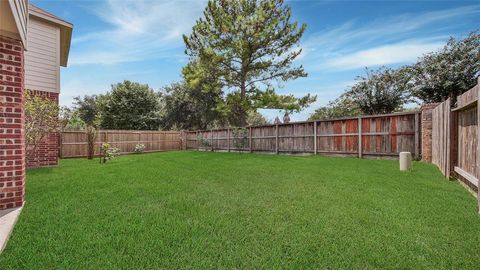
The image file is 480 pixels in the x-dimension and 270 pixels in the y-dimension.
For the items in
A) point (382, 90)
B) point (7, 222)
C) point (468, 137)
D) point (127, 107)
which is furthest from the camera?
point (127, 107)

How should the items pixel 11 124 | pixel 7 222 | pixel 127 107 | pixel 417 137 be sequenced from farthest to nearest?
pixel 127 107 → pixel 417 137 → pixel 11 124 → pixel 7 222

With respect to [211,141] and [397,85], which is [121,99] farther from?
[397,85]

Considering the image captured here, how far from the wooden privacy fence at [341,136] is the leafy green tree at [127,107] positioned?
593 inches

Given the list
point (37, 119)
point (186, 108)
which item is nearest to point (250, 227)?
point (37, 119)

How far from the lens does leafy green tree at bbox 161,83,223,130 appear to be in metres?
27.0

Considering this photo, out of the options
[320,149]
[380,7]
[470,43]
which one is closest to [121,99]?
[320,149]

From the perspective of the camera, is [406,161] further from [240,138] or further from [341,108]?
[341,108]

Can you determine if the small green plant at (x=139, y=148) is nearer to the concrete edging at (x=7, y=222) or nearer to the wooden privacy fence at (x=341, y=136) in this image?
the wooden privacy fence at (x=341, y=136)

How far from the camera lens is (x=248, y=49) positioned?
53.8ft

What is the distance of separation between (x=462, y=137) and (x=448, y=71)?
1426 cm

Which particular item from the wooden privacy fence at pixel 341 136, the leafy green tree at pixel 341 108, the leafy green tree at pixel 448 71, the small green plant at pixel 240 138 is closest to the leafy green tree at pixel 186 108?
the leafy green tree at pixel 341 108

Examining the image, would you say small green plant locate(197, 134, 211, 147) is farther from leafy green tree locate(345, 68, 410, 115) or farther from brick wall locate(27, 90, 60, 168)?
leafy green tree locate(345, 68, 410, 115)

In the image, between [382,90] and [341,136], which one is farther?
[382,90]

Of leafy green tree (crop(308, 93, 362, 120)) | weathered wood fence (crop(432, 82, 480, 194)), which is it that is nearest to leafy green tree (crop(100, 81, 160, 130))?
leafy green tree (crop(308, 93, 362, 120))
